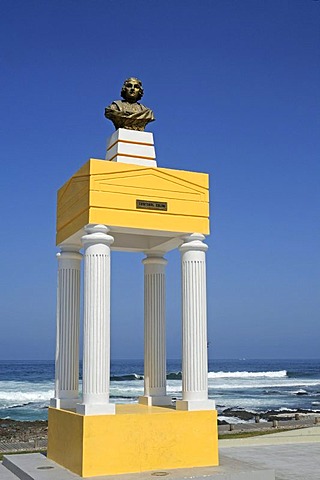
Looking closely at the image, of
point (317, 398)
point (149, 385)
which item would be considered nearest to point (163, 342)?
point (149, 385)

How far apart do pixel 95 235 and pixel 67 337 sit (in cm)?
254

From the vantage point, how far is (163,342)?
13.8m

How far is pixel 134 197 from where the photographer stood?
12008 millimetres

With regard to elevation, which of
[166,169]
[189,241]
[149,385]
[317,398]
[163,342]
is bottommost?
[317,398]

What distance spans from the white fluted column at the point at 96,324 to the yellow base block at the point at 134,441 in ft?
1.04

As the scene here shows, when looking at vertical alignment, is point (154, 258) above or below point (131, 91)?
below

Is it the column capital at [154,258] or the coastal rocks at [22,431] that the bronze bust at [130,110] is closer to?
the column capital at [154,258]

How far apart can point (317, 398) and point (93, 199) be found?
49631 mm

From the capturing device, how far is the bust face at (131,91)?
527 inches

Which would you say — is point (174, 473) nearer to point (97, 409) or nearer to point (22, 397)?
point (97, 409)

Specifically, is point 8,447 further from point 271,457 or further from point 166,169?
point 166,169

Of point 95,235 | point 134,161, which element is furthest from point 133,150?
point 95,235

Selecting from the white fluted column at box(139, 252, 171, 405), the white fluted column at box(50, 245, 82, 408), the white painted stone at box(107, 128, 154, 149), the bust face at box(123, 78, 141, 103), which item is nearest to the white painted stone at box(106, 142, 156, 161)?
the white painted stone at box(107, 128, 154, 149)

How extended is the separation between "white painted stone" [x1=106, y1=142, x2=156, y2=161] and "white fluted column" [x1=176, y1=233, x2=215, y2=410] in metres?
1.96
